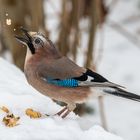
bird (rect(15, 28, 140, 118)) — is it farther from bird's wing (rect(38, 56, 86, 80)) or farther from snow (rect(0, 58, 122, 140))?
snow (rect(0, 58, 122, 140))

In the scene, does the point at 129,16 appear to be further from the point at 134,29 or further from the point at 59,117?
the point at 59,117

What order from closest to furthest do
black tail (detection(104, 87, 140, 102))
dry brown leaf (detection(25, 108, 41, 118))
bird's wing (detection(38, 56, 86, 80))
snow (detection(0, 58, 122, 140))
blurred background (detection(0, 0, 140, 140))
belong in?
snow (detection(0, 58, 122, 140)), dry brown leaf (detection(25, 108, 41, 118)), black tail (detection(104, 87, 140, 102)), bird's wing (detection(38, 56, 86, 80)), blurred background (detection(0, 0, 140, 140))

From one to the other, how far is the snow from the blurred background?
0.85 ft

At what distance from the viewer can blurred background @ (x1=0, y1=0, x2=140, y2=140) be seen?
6.88m

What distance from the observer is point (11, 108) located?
4238mm

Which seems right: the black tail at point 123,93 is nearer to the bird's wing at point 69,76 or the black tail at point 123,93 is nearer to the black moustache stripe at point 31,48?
the bird's wing at point 69,76

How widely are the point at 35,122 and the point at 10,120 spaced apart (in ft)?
0.52

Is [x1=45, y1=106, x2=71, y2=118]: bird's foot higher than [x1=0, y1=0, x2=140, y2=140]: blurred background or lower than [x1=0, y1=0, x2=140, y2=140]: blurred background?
higher

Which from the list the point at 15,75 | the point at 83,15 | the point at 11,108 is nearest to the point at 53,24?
the point at 83,15

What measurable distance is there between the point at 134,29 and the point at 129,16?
1.39ft

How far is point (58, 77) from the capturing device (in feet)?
14.0

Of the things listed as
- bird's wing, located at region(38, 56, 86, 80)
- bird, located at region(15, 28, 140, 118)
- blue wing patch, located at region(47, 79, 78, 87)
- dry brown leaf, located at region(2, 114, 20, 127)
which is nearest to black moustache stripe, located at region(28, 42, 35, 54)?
bird, located at region(15, 28, 140, 118)

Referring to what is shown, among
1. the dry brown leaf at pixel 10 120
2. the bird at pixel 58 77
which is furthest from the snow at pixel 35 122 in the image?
the bird at pixel 58 77

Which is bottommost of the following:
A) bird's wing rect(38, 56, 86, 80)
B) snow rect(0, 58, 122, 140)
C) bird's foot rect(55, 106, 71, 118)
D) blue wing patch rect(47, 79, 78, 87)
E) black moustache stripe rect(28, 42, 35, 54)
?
bird's foot rect(55, 106, 71, 118)
